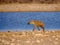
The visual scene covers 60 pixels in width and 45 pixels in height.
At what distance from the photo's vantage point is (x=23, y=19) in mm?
2670

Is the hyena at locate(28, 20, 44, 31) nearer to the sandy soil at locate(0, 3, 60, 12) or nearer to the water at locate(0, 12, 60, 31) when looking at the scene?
the water at locate(0, 12, 60, 31)

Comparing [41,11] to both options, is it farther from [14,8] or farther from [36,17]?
[14,8]

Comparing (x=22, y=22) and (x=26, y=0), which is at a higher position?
(x=26, y=0)

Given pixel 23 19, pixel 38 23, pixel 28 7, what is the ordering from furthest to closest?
pixel 28 7 < pixel 23 19 < pixel 38 23

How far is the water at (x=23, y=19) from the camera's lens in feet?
8.64

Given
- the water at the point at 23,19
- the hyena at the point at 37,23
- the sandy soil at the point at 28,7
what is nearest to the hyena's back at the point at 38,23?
the hyena at the point at 37,23

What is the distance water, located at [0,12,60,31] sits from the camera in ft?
8.64

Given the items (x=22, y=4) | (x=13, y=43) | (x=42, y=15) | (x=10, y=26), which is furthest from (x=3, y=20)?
(x=13, y=43)

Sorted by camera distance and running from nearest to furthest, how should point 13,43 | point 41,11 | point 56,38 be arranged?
point 13,43, point 56,38, point 41,11

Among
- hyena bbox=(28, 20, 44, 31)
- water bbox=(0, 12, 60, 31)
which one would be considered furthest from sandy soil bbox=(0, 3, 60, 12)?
hyena bbox=(28, 20, 44, 31)

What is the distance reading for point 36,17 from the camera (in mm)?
2705

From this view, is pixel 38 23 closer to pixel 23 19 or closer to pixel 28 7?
pixel 23 19

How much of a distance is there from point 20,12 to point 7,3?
0.85ft

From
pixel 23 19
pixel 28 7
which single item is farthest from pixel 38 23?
pixel 28 7
